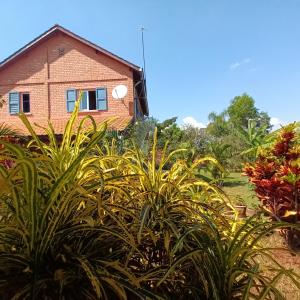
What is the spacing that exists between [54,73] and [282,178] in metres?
19.4

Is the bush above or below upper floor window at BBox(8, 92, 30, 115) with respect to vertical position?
below

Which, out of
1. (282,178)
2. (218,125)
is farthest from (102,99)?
(218,125)

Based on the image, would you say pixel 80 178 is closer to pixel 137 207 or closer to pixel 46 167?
pixel 46 167

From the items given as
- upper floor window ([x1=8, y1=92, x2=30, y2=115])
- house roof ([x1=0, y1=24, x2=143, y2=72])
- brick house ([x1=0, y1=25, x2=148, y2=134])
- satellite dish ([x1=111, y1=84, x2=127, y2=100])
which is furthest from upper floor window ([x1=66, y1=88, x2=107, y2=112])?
upper floor window ([x1=8, y1=92, x2=30, y2=115])

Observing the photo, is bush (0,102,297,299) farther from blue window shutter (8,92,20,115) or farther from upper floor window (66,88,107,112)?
blue window shutter (8,92,20,115)

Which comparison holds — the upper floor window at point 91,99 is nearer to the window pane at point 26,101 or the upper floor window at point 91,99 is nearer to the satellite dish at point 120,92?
the satellite dish at point 120,92

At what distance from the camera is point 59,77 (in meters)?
22.5

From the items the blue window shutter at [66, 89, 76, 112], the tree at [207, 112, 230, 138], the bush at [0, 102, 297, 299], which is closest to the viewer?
the bush at [0, 102, 297, 299]

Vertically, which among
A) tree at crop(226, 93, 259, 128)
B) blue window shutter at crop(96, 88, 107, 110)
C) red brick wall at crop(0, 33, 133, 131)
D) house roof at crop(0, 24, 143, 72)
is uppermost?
tree at crop(226, 93, 259, 128)

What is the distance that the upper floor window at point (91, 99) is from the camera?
72.0 ft

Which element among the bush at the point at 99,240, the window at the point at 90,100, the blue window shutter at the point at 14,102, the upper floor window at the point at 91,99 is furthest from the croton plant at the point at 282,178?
the blue window shutter at the point at 14,102

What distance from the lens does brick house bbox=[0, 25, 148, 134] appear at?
2202cm

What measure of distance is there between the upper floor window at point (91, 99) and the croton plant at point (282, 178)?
16.8 m

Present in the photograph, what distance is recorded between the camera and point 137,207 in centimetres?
210
